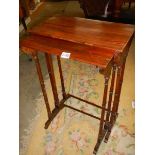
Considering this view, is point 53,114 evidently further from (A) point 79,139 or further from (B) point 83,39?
(B) point 83,39

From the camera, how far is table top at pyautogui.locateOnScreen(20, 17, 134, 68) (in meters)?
1.19

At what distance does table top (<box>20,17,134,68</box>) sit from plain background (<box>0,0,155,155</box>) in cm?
17

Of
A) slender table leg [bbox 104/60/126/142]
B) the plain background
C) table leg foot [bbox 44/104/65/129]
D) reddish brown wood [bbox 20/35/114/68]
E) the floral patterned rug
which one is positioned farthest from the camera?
table leg foot [bbox 44/104/65/129]

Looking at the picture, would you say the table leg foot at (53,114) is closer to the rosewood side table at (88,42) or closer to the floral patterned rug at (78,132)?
the floral patterned rug at (78,132)

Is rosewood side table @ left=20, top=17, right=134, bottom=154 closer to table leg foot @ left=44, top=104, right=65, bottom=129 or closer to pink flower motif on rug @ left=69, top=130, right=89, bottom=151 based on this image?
pink flower motif on rug @ left=69, top=130, right=89, bottom=151

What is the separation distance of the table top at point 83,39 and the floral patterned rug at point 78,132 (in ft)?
2.30

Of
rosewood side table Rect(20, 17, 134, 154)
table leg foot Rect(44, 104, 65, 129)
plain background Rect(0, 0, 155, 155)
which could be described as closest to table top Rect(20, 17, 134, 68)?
rosewood side table Rect(20, 17, 134, 154)

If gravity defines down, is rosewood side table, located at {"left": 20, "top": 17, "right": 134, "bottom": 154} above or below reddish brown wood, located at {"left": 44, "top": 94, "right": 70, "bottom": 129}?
above
